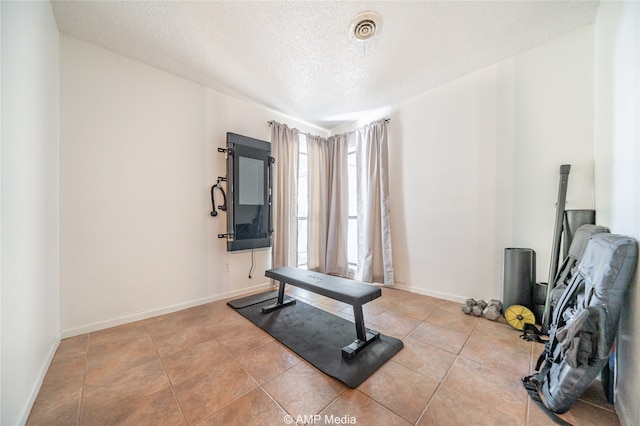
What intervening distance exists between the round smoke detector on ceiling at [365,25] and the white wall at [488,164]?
56.6 inches

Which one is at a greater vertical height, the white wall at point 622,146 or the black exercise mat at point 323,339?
the white wall at point 622,146

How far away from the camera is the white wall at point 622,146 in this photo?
109cm

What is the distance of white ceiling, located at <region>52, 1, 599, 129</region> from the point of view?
1.77 metres

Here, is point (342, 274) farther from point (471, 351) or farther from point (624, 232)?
point (624, 232)

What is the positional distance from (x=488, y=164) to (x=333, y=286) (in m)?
2.24

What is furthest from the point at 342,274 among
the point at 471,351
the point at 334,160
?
the point at 471,351

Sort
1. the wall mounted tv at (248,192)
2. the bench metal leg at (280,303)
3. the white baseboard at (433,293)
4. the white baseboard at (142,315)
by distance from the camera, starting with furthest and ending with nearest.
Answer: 1. the wall mounted tv at (248,192)
2. the white baseboard at (433,293)
3. the bench metal leg at (280,303)
4. the white baseboard at (142,315)

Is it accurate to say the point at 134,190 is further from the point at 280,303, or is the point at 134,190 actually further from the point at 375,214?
the point at 375,214

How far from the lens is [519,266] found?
2.18 metres

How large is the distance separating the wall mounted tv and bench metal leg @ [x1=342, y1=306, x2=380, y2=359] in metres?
1.83

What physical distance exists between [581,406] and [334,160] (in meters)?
3.67

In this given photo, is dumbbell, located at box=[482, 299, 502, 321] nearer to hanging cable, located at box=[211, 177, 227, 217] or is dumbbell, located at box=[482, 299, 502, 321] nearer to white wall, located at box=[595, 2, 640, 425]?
white wall, located at box=[595, 2, 640, 425]

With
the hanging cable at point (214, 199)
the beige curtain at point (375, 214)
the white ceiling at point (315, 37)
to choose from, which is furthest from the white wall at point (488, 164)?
the hanging cable at point (214, 199)

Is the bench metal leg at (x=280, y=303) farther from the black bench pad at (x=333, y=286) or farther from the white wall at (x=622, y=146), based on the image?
the white wall at (x=622, y=146)
